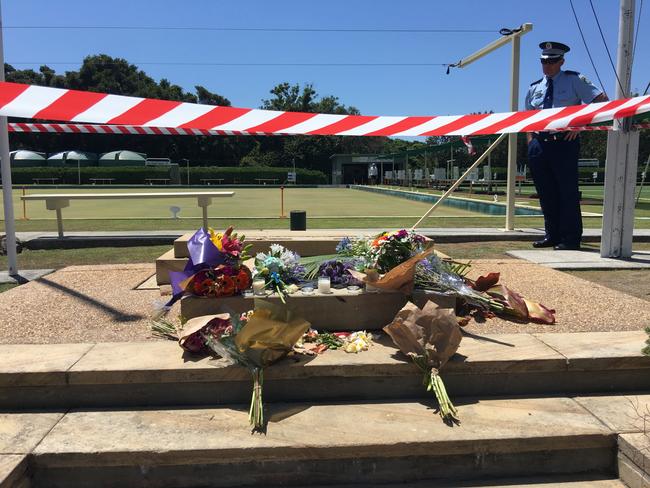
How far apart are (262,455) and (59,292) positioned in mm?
3898

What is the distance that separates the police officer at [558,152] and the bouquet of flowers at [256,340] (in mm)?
6544

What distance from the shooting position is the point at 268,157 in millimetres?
69562

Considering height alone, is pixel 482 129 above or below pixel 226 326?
above

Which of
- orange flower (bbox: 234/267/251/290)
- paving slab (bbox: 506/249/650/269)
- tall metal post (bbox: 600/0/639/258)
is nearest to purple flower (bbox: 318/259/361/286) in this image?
orange flower (bbox: 234/267/251/290)

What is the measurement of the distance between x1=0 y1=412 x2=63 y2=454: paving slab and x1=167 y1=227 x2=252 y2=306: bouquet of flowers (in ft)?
4.25

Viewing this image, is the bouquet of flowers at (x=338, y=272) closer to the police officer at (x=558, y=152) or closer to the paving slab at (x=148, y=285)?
the paving slab at (x=148, y=285)

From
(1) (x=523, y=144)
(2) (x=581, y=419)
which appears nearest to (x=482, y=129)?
(2) (x=581, y=419)

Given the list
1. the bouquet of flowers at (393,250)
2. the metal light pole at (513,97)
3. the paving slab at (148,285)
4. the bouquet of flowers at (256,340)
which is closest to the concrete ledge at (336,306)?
the bouquet of flowers at (393,250)

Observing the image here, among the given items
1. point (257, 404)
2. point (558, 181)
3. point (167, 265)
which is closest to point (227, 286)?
point (257, 404)

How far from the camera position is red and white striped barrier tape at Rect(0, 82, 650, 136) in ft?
17.3

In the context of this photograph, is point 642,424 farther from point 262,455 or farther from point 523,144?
point 523,144

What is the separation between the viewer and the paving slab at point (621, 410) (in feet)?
9.92

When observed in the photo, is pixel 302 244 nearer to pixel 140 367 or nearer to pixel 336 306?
pixel 336 306

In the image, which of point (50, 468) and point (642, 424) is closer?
point (50, 468)
